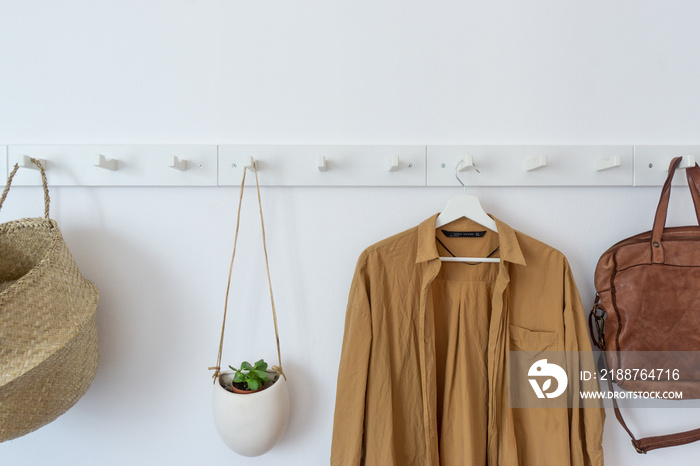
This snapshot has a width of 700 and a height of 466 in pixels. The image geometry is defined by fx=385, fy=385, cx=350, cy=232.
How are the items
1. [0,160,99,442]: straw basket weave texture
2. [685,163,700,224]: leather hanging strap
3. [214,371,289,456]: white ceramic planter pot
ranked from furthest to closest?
1. [685,163,700,224]: leather hanging strap
2. [214,371,289,456]: white ceramic planter pot
3. [0,160,99,442]: straw basket weave texture

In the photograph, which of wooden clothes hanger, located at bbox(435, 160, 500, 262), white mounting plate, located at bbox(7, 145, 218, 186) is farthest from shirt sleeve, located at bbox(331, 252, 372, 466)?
white mounting plate, located at bbox(7, 145, 218, 186)

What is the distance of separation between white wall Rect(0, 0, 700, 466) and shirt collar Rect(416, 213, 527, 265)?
3.7 inches

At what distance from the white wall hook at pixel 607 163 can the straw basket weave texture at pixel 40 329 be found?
113 centimetres

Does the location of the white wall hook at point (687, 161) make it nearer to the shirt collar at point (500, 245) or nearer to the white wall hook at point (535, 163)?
the white wall hook at point (535, 163)

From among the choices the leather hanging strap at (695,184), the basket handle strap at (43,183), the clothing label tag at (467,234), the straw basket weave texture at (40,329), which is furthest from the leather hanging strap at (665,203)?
the basket handle strap at (43,183)

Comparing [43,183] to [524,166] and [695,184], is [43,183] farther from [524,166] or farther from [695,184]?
[695,184]

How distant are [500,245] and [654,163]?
1.54 feet

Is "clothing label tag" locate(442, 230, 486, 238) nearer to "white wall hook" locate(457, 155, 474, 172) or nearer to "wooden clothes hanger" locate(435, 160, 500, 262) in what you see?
"wooden clothes hanger" locate(435, 160, 500, 262)

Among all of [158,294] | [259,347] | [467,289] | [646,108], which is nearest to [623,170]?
[646,108]

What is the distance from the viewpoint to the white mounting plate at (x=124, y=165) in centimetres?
87

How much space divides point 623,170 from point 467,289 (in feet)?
1.58

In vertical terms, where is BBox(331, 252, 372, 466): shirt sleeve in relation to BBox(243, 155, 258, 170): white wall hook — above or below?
below

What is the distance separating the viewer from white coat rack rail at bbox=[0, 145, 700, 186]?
873 mm

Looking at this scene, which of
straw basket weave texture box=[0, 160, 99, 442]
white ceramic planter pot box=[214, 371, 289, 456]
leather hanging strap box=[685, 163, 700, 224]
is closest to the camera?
straw basket weave texture box=[0, 160, 99, 442]
